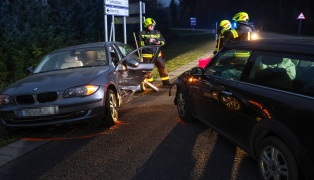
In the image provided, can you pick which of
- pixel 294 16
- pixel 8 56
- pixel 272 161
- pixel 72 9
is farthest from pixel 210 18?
pixel 272 161

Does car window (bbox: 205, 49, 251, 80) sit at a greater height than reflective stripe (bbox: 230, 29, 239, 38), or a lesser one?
lesser

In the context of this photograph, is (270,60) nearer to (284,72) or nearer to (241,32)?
(284,72)

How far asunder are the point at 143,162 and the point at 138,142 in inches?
31.9

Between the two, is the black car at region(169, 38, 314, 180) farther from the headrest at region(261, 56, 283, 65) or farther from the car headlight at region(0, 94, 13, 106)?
the car headlight at region(0, 94, 13, 106)

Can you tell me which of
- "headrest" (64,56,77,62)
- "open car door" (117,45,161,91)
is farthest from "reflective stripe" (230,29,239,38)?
"headrest" (64,56,77,62)

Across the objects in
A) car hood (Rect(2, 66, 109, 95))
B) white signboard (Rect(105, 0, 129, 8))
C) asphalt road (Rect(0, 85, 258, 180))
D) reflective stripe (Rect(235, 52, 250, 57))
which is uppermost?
white signboard (Rect(105, 0, 129, 8))

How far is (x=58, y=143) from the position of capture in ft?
17.6

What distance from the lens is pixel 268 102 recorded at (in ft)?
11.5

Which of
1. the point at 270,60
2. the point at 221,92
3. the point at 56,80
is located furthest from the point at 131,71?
the point at 270,60

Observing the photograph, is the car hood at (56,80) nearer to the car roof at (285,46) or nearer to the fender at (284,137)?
the car roof at (285,46)

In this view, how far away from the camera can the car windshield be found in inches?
272

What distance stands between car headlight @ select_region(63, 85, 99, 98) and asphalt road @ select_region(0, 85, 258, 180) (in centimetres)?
66

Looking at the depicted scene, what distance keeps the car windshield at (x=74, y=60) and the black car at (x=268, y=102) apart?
273cm

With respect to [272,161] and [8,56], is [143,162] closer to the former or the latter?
[272,161]
